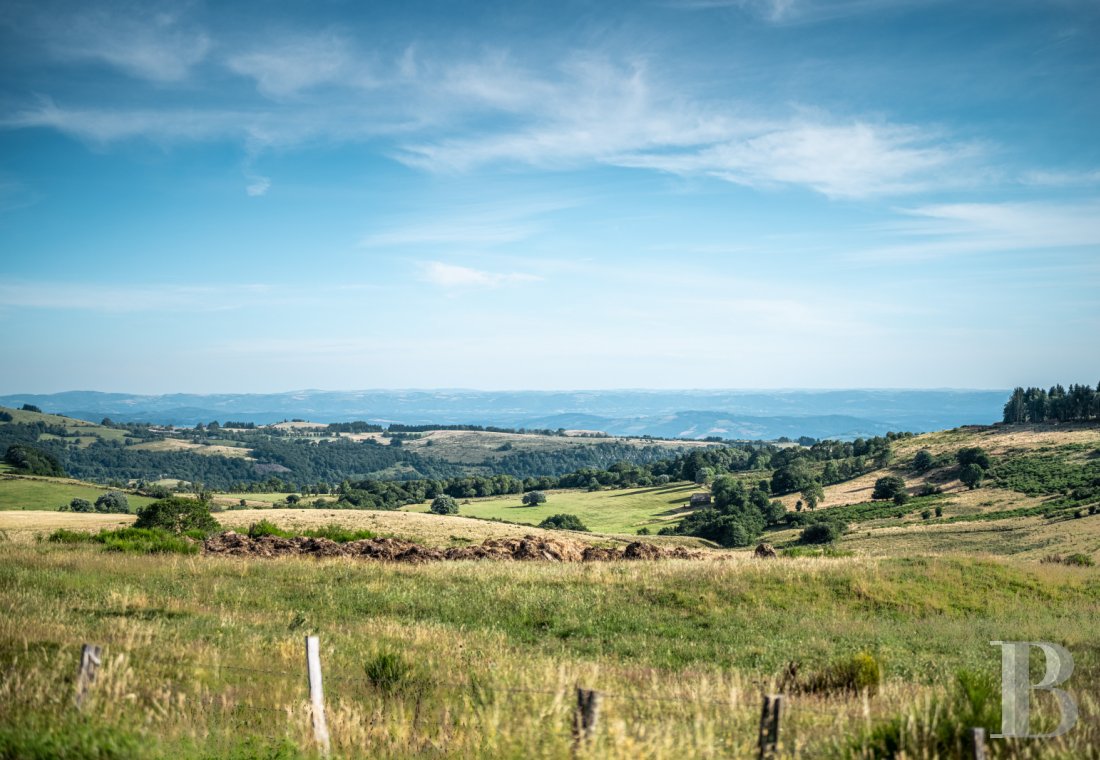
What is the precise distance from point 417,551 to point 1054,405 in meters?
147

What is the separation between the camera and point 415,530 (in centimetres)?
4866

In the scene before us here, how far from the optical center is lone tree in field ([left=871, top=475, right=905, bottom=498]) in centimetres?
9988

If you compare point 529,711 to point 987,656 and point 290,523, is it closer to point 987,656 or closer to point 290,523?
point 987,656

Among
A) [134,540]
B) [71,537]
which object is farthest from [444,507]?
[134,540]

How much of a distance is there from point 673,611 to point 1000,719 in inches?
529

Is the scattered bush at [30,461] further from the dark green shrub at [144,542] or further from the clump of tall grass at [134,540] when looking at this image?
the dark green shrub at [144,542]

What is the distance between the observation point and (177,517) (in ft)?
134

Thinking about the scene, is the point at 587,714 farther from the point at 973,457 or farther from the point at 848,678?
the point at 973,457

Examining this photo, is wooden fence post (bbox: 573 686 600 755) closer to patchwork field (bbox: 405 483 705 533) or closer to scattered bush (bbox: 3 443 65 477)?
patchwork field (bbox: 405 483 705 533)

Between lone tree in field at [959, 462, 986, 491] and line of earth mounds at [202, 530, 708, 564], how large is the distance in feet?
250

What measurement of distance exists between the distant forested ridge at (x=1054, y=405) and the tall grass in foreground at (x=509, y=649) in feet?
410

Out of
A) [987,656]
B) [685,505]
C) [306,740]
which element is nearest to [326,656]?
[306,740]

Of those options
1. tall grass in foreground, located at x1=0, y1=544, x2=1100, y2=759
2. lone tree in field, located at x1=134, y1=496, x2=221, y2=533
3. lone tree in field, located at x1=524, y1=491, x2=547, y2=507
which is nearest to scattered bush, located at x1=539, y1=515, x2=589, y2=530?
lone tree in field, located at x1=524, y1=491, x2=547, y2=507

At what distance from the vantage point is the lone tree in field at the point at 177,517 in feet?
132
